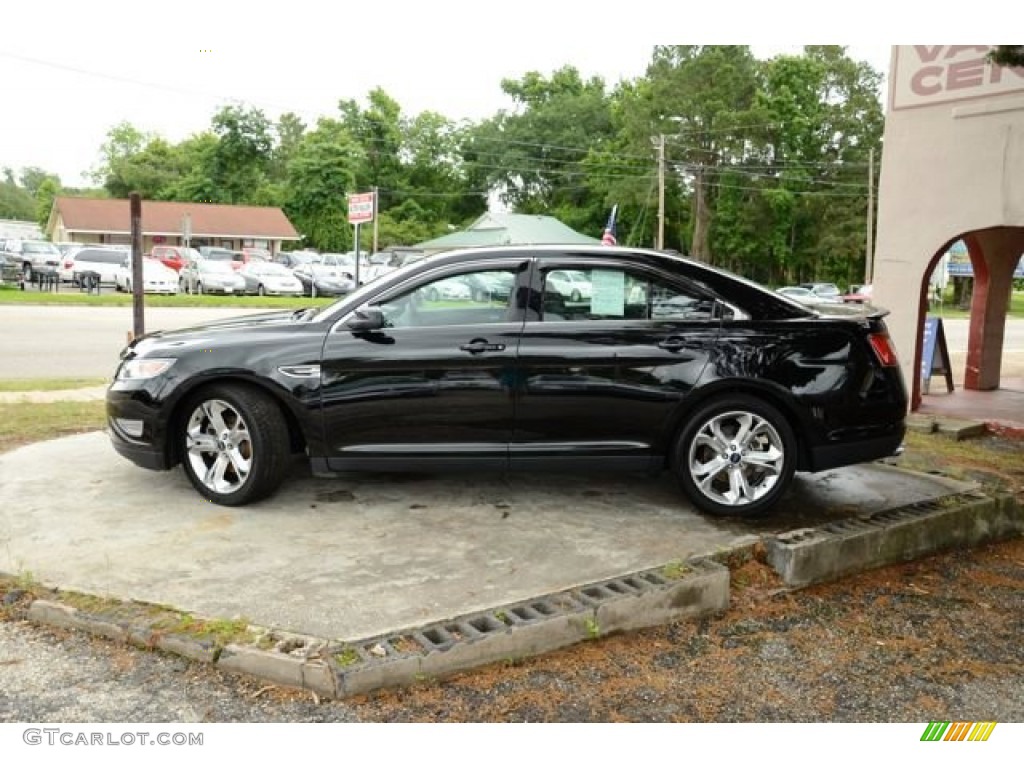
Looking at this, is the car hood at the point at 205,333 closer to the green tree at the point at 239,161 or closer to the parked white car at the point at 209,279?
the parked white car at the point at 209,279

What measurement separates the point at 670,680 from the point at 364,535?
189cm

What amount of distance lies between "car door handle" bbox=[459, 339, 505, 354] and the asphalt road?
27.4 ft

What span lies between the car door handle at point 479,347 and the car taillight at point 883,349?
7.15ft

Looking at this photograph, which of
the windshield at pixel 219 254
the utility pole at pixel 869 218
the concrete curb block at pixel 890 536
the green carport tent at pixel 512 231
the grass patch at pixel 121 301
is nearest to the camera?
the concrete curb block at pixel 890 536

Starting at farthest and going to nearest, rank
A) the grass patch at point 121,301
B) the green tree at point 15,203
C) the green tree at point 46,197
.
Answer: the green tree at point 15,203 → the green tree at point 46,197 → the grass patch at point 121,301

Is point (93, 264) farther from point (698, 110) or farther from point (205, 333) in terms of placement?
point (698, 110)

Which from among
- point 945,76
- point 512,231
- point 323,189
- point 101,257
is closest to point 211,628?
point 945,76

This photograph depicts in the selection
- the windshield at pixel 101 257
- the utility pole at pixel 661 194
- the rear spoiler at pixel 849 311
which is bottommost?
the rear spoiler at pixel 849 311

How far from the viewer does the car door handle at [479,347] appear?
4.84 metres

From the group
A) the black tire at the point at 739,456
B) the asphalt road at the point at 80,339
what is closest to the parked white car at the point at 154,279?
the asphalt road at the point at 80,339

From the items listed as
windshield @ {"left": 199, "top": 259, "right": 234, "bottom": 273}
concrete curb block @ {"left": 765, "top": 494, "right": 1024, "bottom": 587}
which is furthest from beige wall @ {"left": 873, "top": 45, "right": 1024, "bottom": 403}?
windshield @ {"left": 199, "top": 259, "right": 234, "bottom": 273}

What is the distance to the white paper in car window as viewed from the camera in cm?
499

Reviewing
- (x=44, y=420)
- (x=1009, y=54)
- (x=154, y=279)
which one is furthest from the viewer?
(x=154, y=279)

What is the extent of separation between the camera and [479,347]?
4852mm
